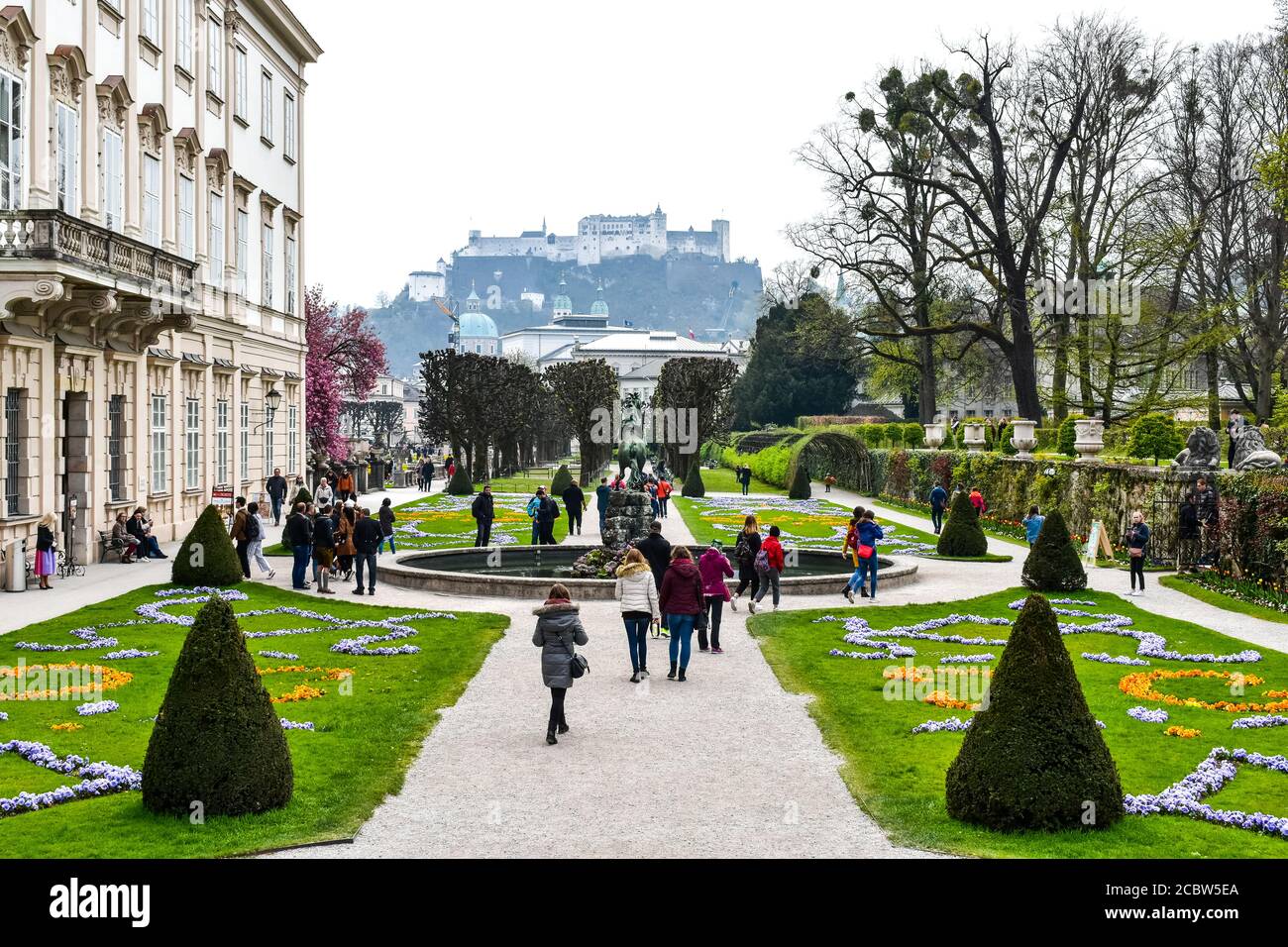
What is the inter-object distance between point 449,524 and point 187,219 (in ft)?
37.8

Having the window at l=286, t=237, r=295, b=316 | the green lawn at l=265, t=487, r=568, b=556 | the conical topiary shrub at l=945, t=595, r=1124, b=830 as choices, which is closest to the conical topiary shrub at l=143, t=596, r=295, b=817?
the conical topiary shrub at l=945, t=595, r=1124, b=830

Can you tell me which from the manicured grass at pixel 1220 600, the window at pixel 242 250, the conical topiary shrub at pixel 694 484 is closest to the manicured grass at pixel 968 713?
the manicured grass at pixel 1220 600

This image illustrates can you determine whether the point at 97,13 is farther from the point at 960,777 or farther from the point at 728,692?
the point at 960,777

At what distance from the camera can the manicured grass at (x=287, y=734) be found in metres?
8.61

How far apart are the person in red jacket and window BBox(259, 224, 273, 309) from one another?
2690cm

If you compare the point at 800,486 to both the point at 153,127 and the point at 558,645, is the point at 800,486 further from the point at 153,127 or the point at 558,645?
the point at 558,645

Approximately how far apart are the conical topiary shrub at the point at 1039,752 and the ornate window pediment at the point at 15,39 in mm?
19480

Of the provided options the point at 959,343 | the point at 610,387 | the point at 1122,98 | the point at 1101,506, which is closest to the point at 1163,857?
the point at 1101,506

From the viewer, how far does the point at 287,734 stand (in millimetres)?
11742

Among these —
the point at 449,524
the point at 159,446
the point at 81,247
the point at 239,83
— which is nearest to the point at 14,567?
the point at 81,247

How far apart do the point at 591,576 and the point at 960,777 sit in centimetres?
1470

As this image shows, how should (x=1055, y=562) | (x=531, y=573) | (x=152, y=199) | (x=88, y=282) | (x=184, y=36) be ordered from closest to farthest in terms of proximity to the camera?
(x=88, y=282) < (x=1055, y=562) < (x=531, y=573) < (x=152, y=199) < (x=184, y=36)
